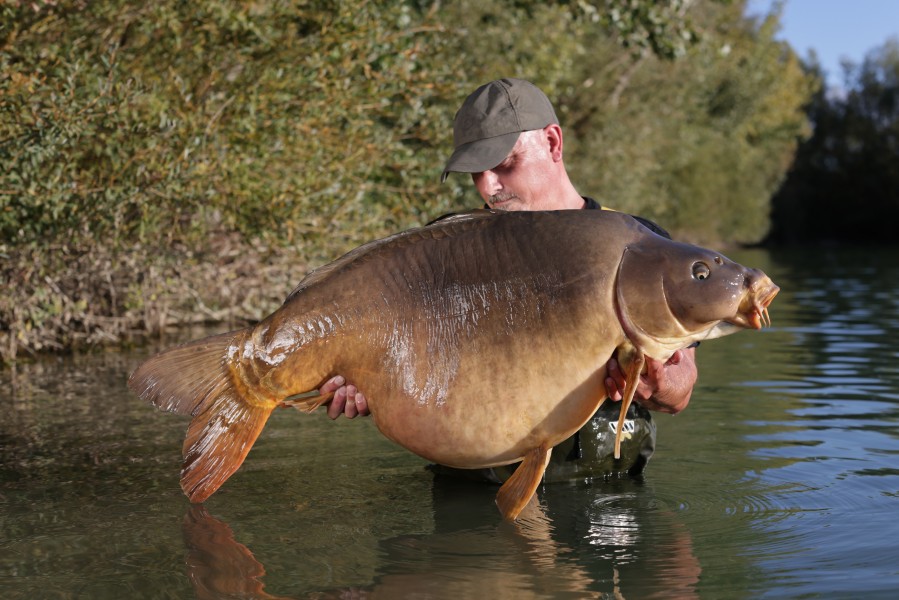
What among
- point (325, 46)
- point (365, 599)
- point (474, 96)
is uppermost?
point (325, 46)

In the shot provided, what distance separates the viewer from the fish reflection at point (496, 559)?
3.39 m

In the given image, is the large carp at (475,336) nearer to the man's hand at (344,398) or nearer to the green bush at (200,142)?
the man's hand at (344,398)

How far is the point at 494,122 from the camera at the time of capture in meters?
4.37

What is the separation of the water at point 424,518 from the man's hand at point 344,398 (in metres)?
0.47

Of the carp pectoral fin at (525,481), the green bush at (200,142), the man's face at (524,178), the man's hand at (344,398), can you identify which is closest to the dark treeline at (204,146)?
the green bush at (200,142)

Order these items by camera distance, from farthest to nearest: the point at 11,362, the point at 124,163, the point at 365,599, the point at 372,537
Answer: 1. the point at 11,362
2. the point at 124,163
3. the point at 372,537
4. the point at 365,599

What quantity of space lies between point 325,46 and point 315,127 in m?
0.70

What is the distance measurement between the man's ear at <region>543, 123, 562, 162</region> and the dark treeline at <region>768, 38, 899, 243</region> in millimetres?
48486

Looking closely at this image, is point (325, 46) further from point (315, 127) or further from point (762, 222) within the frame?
point (762, 222)

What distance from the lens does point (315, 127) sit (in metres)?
9.84

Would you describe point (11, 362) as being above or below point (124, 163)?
below

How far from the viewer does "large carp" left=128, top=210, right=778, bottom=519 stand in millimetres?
3377

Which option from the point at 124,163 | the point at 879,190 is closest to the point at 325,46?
the point at 124,163

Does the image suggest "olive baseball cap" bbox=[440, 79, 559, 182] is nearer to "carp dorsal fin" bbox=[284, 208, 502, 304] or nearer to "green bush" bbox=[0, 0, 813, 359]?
"carp dorsal fin" bbox=[284, 208, 502, 304]
